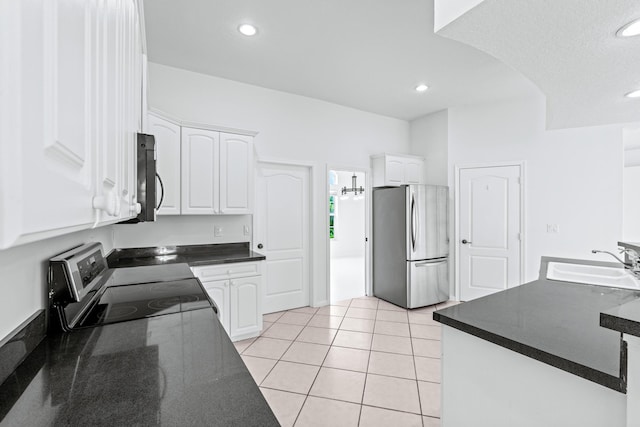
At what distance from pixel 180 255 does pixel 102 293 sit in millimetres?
1651

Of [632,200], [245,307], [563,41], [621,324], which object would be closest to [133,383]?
[621,324]

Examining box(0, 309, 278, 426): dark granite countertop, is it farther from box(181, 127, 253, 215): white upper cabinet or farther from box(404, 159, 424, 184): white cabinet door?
box(404, 159, 424, 184): white cabinet door

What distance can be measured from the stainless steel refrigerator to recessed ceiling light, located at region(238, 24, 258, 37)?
250cm

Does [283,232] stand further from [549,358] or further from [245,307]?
[549,358]

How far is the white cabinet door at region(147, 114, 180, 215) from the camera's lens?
2.73 m

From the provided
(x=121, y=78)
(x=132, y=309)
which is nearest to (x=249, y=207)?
(x=132, y=309)

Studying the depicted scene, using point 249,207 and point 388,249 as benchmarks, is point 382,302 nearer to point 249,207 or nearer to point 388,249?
point 388,249

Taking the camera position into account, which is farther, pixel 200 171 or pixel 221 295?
pixel 200 171

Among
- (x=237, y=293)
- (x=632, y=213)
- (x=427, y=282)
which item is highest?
(x=632, y=213)

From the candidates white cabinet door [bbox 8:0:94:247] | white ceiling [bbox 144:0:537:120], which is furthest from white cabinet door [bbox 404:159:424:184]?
white cabinet door [bbox 8:0:94:247]

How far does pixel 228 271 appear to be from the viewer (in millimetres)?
2791

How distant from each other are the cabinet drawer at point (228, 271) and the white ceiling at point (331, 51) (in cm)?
209

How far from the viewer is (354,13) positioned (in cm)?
232

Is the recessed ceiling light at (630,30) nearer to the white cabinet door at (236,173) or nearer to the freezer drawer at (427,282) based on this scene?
the white cabinet door at (236,173)
